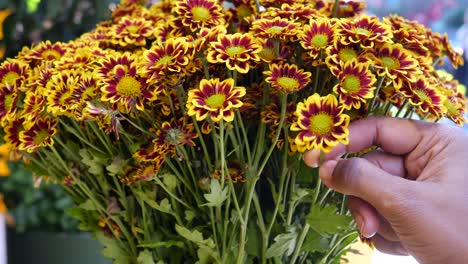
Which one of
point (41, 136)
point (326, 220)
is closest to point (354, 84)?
point (326, 220)

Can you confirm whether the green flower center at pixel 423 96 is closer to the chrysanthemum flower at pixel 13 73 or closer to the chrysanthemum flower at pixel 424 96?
the chrysanthemum flower at pixel 424 96

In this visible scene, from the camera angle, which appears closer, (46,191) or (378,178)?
(378,178)

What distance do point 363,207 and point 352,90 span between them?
0.10m

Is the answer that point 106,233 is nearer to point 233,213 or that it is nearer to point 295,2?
point 233,213

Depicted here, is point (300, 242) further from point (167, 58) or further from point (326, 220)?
point (167, 58)

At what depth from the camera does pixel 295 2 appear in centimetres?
44

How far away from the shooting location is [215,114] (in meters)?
0.33

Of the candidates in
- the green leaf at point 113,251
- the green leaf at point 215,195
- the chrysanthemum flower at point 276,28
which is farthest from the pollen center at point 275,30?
the green leaf at point 113,251

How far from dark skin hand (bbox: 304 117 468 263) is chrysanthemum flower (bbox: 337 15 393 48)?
Result: 2.2 inches

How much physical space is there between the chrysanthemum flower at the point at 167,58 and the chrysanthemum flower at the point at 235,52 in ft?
0.05

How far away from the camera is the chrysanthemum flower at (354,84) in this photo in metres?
0.35

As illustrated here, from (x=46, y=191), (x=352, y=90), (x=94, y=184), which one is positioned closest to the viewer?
(x=352, y=90)

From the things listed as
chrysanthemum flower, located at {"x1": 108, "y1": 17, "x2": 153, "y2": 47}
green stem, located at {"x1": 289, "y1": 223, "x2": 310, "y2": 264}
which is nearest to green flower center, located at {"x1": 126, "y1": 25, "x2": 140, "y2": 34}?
chrysanthemum flower, located at {"x1": 108, "y1": 17, "x2": 153, "y2": 47}

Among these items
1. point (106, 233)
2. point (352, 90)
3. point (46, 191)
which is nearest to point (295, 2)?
point (352, 90)
